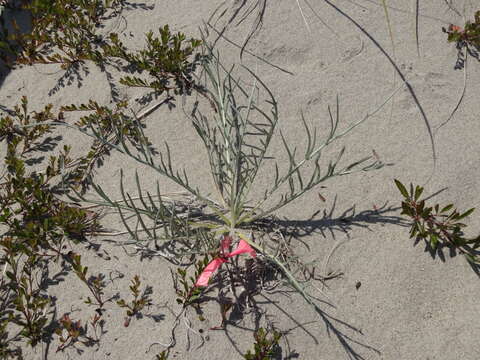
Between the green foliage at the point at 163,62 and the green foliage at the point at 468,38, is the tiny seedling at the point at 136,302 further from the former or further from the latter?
the green foliage at the point at 468,38

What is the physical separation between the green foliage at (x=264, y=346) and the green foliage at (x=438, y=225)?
0.72m

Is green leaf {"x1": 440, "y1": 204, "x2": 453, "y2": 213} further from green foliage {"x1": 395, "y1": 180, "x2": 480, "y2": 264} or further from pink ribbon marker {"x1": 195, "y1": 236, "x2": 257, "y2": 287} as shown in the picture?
pink ribbon marker {"x1": 195, "y1": 236, "x2": 257, "y2": 287}

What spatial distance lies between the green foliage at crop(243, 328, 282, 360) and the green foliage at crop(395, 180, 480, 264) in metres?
0.72

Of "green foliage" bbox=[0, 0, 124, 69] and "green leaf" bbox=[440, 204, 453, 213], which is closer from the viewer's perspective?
"green leaf" bbox=[440, 204, 453, 213]

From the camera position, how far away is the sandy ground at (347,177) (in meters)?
1.73

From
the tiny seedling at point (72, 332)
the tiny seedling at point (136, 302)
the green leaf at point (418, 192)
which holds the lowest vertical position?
the tiny seedling at point (72, 332)

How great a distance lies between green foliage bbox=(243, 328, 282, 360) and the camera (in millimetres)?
1638

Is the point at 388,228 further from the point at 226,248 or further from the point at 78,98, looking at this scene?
the point at 78,98

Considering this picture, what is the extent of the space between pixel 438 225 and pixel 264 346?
2.89 feet

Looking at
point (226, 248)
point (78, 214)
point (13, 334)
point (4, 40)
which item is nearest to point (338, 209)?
point (226, 248)

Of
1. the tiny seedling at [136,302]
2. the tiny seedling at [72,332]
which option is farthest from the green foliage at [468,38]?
the tiny seedling at [72,332]

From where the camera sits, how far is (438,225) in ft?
5.95

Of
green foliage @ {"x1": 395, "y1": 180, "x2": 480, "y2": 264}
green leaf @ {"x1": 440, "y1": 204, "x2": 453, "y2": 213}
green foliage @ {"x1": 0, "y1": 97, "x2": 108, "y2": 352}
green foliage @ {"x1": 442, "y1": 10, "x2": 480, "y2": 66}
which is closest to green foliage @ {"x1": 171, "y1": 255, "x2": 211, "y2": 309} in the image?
Result: green foliage @ {"x1": 0, "y1": 97, "x2": 108, "y2": 352}

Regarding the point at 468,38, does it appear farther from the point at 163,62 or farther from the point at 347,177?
the point at 163,62
